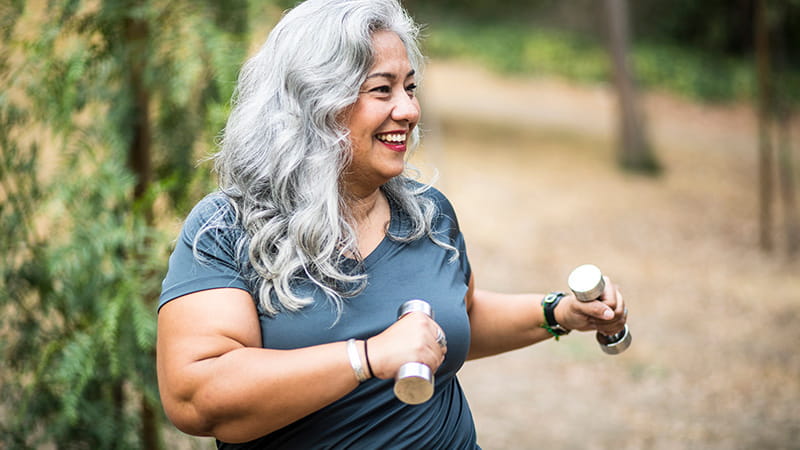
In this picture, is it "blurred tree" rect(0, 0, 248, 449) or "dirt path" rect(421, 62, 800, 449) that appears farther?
"dirt path" rect(421, 62, 800, 449)

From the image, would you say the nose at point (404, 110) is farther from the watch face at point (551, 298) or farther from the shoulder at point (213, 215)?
the watch face at point (551, 298)

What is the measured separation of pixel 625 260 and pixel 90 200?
9773 millimetres

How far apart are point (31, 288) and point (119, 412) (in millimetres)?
593

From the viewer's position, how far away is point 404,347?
1542 millimetres

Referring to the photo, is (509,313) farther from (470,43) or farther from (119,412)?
(470,43)

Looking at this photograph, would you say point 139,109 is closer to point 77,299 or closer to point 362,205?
point 77,299

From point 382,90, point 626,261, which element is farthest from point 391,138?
point 626,261

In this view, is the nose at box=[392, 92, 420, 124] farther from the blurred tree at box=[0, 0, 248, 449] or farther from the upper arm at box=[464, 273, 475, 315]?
the blurred tree at box=[0, 0, 248, 449]

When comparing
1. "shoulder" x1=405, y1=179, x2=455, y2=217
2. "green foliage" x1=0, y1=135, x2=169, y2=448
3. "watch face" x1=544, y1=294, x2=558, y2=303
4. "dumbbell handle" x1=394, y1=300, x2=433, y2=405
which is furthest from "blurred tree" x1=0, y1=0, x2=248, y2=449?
"dumbbell handle" x1=394, y1=300, x2=433, y2=405

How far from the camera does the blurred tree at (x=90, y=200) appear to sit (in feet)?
9.53

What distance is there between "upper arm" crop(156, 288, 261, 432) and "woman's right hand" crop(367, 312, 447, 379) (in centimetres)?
28

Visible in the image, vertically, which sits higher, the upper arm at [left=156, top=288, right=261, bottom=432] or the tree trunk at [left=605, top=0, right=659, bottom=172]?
the upper arm at [left=156, top=288, right=261, bottom=432]

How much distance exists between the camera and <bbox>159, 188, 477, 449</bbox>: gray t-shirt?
1.70 meters

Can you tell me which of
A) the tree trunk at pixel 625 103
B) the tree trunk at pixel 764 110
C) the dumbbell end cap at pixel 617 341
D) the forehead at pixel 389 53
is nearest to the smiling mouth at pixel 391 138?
the forehead at pixel 389 53
